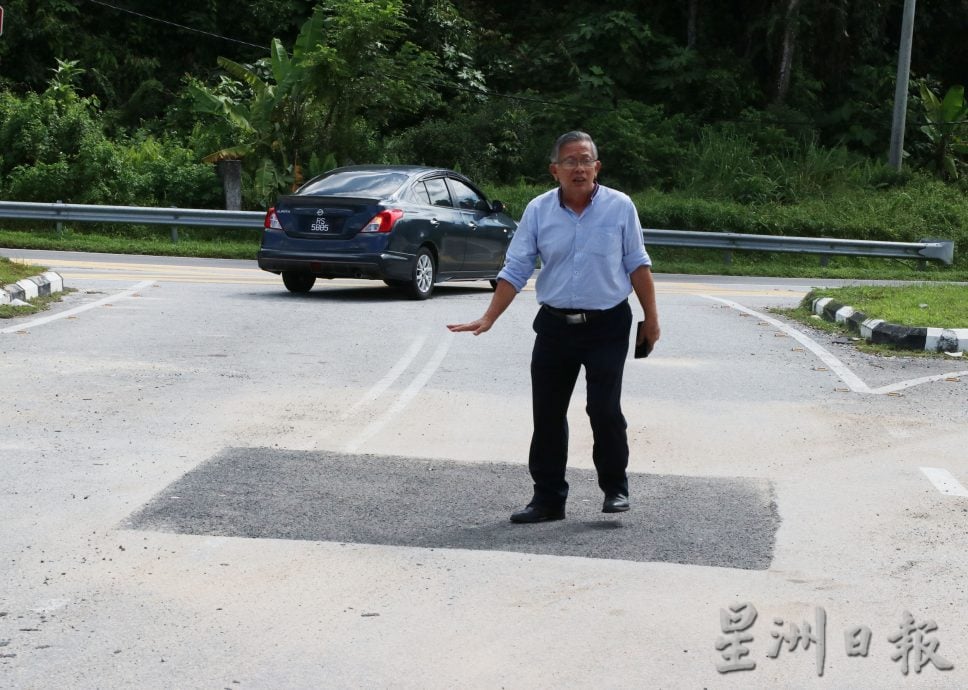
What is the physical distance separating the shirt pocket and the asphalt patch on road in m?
1.25

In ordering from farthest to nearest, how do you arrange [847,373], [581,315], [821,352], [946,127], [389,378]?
[946,127] → [821,352] → [847,373] → [389,378] → [581,315]

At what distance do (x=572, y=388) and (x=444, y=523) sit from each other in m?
0.87

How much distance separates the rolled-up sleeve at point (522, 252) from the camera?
255 inches

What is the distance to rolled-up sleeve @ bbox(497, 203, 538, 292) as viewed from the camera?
6488 millimetres

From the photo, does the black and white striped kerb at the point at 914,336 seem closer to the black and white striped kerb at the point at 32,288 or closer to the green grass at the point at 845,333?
the green grass at the point at 845,333

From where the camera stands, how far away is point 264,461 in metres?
7.51

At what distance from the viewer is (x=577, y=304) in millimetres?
6398

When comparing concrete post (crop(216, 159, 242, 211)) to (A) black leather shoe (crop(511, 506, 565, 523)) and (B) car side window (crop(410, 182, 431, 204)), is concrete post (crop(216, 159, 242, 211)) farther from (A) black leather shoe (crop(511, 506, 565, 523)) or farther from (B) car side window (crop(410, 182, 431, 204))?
(A) black leather shoe (crop(511, 506, 565, 523))

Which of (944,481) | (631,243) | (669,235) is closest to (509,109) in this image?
(669,235)

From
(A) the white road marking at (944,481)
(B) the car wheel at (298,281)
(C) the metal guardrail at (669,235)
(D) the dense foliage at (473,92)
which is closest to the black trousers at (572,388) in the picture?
(A) the white road marking at (944,481)

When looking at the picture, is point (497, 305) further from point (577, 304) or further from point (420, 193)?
→ point (420, 193)

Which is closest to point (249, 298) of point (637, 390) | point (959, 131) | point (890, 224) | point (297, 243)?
point (297, 243)

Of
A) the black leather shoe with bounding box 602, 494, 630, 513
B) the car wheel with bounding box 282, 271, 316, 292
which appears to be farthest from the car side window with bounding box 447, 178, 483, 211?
the black leather shoe with bounding box 602, 494, 630, 513

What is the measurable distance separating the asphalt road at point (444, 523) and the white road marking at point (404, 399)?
0.13 ft
